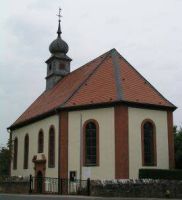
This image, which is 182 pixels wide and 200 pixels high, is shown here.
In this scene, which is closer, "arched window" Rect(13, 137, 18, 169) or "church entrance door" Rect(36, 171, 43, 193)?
"church entrance door" Rect(36, 171, 43, 193)

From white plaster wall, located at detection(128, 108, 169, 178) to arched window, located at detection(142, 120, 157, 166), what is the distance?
32 cm

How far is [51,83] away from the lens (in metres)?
43.2

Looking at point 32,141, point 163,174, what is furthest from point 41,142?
point 163,174

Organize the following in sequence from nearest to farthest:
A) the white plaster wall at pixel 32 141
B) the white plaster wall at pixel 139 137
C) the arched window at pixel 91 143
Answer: the white plaster wall at pixel 139 137 < the arched window at pixel 91 143 < the white plaster wall at pixel 32 141

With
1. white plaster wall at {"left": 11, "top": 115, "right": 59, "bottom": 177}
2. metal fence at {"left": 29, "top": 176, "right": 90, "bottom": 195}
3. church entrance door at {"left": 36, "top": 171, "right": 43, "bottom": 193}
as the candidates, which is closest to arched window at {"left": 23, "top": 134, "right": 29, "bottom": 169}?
white plaster wall at {"left": 11, "top": 115, "right": 59, "bottom": 177}

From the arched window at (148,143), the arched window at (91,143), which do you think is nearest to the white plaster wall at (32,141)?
the arched window at (91,143)

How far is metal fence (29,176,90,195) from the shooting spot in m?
27.1

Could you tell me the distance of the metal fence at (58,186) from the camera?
27103 mm

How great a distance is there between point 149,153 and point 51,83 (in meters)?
16.5

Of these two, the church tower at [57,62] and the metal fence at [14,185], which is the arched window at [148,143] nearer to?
the metal fence at [14,185]

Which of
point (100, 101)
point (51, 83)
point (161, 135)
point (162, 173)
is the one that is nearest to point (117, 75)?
point (100, 101)

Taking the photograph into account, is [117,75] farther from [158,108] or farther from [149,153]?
[149,153]

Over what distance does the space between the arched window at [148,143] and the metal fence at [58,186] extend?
201 inches

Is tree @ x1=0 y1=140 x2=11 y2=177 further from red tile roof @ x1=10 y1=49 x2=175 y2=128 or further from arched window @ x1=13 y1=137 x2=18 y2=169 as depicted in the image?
red tile roof @ x1=10 y1=49 x2=175 y2=128
